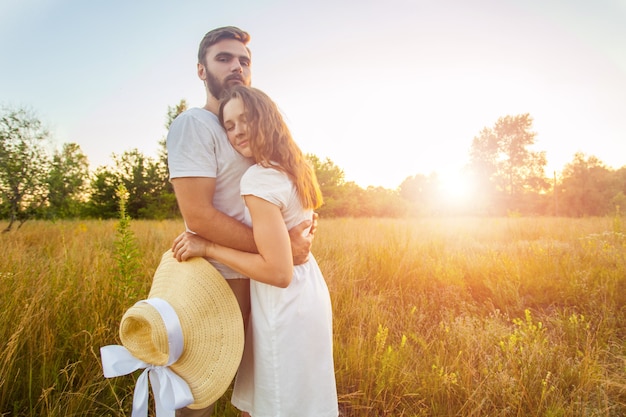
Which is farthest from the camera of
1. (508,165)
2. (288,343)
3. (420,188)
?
(420,188)

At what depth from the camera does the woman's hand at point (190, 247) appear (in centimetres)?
135

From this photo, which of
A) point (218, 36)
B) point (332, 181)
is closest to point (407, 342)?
point (218, 36)

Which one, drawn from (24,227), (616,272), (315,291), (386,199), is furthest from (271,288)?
(386,199)

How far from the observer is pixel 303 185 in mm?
1391

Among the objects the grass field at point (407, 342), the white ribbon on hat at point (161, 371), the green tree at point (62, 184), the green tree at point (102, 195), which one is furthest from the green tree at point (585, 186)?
the green tree at point (102, 195)

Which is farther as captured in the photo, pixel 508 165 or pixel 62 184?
pixel 508 165

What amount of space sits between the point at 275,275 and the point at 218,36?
1.31 m

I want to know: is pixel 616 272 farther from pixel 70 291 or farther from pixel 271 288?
pixel 70 291

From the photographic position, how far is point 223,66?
5.65ft

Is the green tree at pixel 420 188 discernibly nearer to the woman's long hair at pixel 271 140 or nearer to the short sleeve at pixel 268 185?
the woman's long hair at pixel 271 140

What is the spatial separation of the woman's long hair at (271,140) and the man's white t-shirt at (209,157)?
0.39 feet

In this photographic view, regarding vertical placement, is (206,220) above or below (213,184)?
below

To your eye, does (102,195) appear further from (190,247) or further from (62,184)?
(190,247)

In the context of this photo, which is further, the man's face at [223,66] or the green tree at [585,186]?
the green tree at [585,186]
